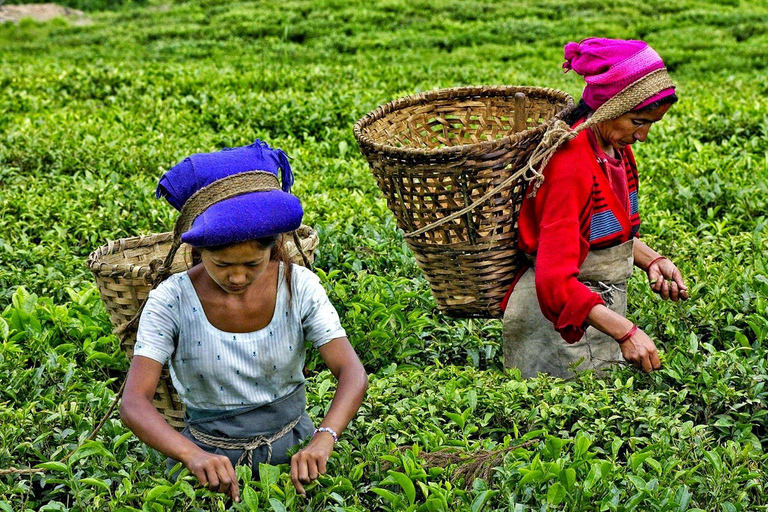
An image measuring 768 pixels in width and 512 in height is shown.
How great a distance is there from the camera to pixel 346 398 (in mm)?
2469

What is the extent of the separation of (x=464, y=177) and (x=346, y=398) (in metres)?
0.89

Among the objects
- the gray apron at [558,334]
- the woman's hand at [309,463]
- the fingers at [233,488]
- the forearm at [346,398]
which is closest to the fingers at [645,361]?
the gray apron at [558,334]

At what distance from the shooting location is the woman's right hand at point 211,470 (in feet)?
7.32

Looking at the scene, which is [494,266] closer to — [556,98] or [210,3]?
[556,98]

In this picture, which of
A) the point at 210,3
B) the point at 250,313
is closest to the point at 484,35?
the point at 210,3

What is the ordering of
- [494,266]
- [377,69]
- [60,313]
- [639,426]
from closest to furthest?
1. [639,426]
2. [494,266]
3. [60,313]
4. [377,69]

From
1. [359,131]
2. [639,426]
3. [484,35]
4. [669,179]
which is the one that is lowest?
[484,35]

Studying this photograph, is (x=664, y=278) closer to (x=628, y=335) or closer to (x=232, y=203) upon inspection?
(x=628, y=335)

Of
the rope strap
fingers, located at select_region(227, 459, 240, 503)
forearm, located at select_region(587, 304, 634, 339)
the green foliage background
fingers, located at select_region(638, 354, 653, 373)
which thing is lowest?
the green foliage background

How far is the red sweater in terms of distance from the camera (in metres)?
2.91

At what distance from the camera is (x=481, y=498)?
234 cm

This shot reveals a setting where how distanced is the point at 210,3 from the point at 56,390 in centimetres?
1505

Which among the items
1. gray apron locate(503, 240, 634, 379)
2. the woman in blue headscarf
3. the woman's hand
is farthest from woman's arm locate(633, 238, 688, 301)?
the woman's hand

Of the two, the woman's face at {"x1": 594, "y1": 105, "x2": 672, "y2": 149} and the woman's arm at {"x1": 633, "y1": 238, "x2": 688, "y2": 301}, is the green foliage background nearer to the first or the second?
the woman's arm at {"x1": 633, "y1": 238, "x2": 688, "y2": 301}
